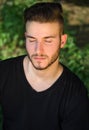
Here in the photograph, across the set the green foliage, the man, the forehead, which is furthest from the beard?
the green foliage

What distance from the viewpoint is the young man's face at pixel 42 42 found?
9.55 ft

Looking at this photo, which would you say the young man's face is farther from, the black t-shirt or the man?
the black t-shirt

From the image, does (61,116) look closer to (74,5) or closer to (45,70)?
(45,70)

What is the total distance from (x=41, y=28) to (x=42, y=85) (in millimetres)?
434

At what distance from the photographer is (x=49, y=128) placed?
319 cm

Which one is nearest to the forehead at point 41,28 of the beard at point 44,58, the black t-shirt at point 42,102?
the beard at point 44,58

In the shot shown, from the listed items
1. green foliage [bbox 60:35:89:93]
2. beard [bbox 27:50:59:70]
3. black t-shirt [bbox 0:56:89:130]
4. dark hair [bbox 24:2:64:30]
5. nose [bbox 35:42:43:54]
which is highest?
dark hair [bbox 24:2:64:30]

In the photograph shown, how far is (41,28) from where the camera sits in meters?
2.91

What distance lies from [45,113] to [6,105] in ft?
0.94

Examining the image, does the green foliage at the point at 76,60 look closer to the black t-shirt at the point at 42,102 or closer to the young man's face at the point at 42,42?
the black t-shirt at the point at 42,102

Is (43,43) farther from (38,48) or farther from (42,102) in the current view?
(42,102)

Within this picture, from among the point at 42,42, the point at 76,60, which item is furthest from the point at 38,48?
the point at 76,60

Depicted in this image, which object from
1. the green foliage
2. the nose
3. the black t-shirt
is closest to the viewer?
the nose

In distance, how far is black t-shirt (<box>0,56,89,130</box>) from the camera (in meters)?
3.07
